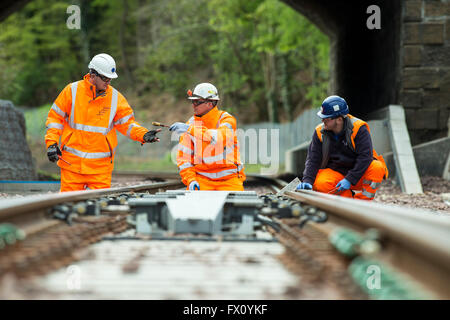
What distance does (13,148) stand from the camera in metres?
11.6

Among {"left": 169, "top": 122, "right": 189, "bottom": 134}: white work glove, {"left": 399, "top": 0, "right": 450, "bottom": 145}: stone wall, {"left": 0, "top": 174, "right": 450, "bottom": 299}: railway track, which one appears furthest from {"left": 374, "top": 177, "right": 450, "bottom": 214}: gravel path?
{"left": 0, "top": 174, "right": 450, "bottom": 299}: railway track

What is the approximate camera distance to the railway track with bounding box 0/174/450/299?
224cm

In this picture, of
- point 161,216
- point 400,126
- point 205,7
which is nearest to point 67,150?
point 161,216

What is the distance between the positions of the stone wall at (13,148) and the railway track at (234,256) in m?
8.06

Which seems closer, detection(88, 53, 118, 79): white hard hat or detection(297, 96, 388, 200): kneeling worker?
detection(88, 53, 118, 79): white hard hat

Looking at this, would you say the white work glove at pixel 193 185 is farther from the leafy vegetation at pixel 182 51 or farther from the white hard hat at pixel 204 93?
the leafy vegetation at pixel 182 51

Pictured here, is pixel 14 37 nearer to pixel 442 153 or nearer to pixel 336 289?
pixel 442 153

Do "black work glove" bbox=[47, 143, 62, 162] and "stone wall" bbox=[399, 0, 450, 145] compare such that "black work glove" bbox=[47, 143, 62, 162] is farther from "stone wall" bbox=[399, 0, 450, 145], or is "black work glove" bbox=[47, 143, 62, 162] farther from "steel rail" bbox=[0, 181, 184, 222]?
"stone wall" bbox=[399, 0, 450, 145]

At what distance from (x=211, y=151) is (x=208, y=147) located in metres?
0.06

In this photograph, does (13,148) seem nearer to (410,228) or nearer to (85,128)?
(85,128)

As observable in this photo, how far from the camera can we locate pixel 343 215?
11.3 ft

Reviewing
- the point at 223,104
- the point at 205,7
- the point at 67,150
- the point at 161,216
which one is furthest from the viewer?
the point at 223,104

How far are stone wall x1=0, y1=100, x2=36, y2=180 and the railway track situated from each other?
26.5 ft
